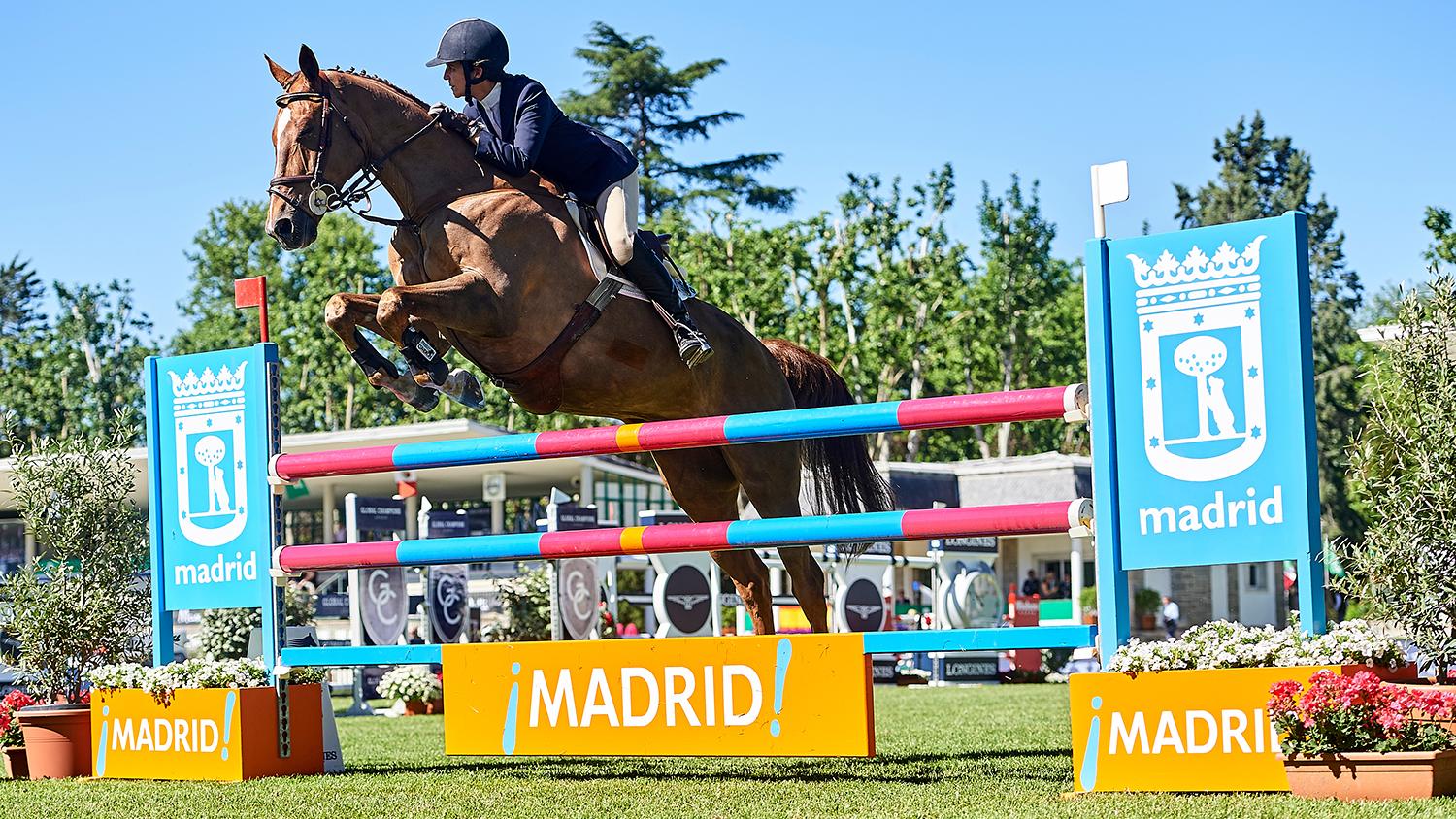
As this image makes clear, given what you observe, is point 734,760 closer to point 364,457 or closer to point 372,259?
point 364,457

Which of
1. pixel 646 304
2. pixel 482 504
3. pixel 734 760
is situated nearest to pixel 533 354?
pixel 646 304

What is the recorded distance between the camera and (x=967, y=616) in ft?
46.8

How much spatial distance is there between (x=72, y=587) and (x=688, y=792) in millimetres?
2752

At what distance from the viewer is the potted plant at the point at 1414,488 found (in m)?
3.96

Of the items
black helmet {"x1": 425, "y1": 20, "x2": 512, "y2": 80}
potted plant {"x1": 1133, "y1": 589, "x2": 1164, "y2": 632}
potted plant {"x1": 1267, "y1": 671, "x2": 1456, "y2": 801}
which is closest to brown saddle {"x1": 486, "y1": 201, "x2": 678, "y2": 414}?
black helmet {"x1": 425, "y1": 20, "x2": 512, "y2": 80}

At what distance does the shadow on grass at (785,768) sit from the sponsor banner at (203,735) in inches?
10.6

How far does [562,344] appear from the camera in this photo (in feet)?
17.7

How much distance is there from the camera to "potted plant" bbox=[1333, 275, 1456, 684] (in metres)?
3.96

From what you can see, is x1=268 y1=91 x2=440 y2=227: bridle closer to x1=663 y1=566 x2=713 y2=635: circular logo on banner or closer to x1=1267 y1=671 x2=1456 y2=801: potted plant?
x1=1267 y1=671 x2=1456 y2=801: potted plant

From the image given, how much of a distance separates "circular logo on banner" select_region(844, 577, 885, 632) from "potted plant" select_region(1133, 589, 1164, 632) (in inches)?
512

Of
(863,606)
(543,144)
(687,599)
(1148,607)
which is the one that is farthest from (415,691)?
(1148,607)

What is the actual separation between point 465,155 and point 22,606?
97.1 inches

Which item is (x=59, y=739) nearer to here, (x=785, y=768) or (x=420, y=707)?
(x=785, y=768)

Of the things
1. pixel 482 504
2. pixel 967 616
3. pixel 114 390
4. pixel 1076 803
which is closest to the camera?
pixel 1076 803
